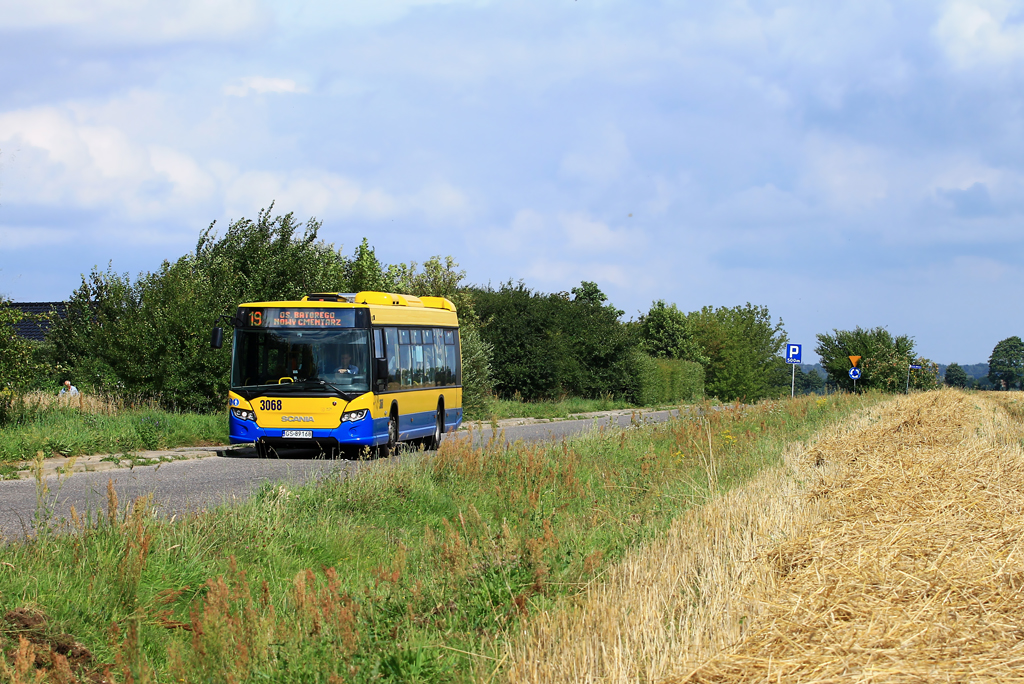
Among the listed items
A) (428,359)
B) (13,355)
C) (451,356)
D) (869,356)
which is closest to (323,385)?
(428,359)

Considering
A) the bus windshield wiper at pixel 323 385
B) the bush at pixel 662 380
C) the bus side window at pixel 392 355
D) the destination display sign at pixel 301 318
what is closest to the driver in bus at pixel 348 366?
the bus windshield wiper at pixel 323 385

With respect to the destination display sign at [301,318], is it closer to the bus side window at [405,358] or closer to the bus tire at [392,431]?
the bus side window at [405,358]

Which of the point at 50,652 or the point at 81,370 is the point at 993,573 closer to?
the point at 50,652

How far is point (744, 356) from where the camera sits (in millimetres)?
54688

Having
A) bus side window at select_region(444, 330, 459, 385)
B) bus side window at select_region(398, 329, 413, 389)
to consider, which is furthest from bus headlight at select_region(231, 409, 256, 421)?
bus side window at select_region(444, 330, 459, 385)

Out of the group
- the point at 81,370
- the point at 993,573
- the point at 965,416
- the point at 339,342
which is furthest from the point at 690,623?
the point at 81,370

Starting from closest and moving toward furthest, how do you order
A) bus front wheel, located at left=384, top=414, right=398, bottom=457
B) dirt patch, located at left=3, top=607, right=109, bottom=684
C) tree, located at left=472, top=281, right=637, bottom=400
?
dirt patch, located at left=3, top=607, right=109, bottom=684 < bus front wheel, located at left=384, top=414, right=398, bottom=457 < tree, located at left=472, top=281, right=637, bottom=400

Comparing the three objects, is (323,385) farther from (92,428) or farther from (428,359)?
(92,428)

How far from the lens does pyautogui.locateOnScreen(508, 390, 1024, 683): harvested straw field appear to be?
438 cm

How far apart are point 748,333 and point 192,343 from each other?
140 feet

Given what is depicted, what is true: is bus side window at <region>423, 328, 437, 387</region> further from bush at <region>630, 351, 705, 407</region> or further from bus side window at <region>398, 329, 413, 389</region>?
bush at <region>630, 351, 705, 407</region>

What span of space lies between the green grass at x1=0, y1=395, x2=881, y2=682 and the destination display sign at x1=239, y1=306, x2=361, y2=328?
6.34m

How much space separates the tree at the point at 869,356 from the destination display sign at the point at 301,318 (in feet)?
204

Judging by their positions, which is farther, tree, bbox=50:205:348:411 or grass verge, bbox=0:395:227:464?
tree, bbox=50:205:348:411
